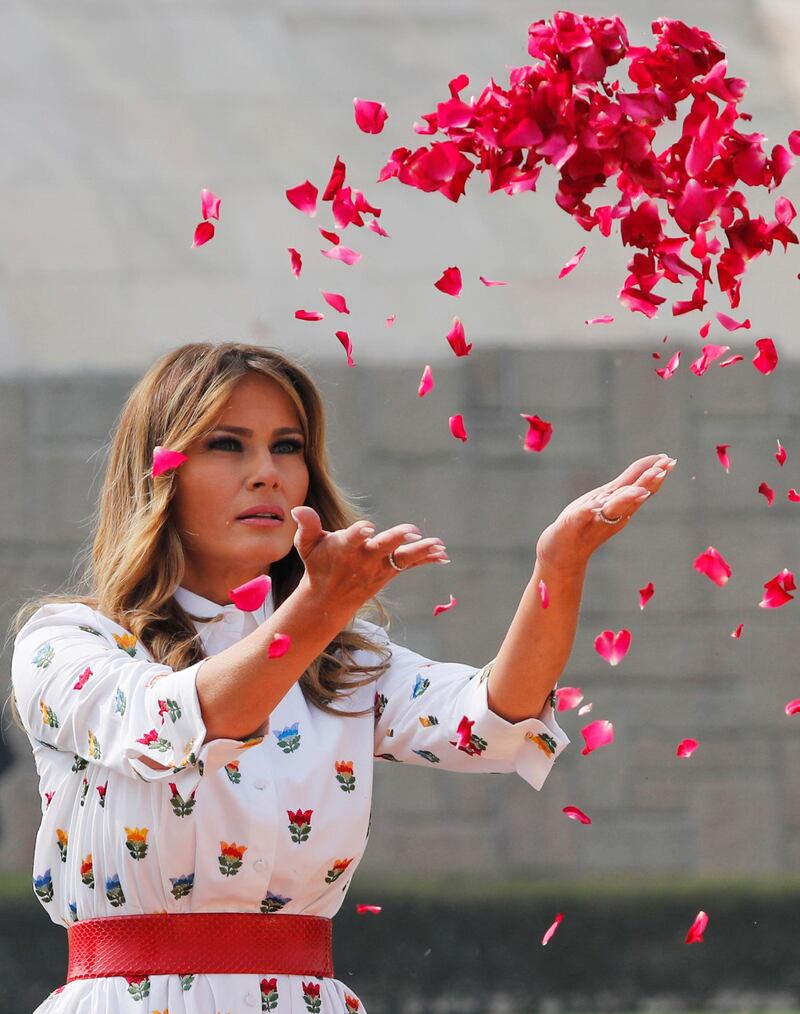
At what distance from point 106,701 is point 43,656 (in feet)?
0.42

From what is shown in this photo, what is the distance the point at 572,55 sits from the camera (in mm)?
1695

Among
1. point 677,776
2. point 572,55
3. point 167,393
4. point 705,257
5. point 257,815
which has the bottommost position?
point 677,776

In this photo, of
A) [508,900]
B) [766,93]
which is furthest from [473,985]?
[766,93]

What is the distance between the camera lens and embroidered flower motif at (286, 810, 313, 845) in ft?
5.96

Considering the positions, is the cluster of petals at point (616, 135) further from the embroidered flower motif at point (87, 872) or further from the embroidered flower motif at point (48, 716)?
the embroidered flower motif at point (87, 872)

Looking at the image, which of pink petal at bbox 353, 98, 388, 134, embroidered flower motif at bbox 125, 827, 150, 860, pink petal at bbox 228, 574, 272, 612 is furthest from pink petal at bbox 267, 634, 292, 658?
pink petal at bbox 353, 98, 388, 134

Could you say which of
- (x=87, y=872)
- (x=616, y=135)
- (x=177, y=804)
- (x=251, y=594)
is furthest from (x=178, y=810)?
(x=616, y=135)

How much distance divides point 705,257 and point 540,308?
2.32m

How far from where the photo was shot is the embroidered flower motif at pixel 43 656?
1.80 m

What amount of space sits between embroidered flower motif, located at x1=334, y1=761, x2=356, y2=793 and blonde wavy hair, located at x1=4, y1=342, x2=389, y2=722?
0.07 m

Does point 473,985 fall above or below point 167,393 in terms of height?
below

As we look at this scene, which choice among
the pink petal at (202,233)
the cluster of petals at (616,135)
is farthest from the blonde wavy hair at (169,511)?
the cluster of petals at (616,135)

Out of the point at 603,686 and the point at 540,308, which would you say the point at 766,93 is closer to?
the point at 540,308

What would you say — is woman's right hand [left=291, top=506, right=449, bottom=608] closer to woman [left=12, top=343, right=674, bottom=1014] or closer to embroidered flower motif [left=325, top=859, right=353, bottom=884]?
woman [left=12, top=343, right=674, bottom=1014]
